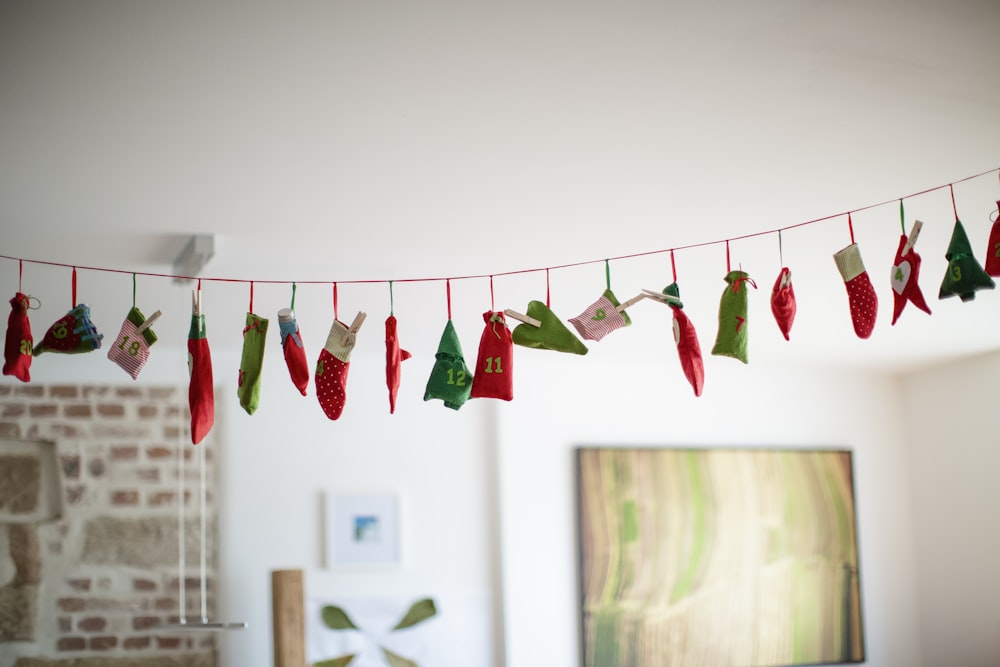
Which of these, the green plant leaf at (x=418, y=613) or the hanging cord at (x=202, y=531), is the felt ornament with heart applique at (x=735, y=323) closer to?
the green plant leaf at (x=418, y=613)

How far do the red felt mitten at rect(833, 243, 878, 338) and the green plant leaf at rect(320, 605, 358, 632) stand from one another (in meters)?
2.68

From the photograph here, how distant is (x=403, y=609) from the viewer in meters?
4.61

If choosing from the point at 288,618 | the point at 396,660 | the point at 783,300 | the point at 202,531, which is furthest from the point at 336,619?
the point at 783,300

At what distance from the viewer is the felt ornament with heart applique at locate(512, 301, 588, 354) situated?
2.82m

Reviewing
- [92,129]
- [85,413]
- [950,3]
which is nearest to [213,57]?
[92,129]

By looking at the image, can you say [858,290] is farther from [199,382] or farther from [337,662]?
[337,662]

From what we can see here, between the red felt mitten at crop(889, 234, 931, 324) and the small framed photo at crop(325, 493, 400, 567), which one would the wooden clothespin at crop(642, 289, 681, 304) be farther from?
the small framed photo at crop(325, 493, 400, 567)

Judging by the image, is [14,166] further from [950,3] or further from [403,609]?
[403,609]

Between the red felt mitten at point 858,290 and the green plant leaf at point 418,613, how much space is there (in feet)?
8.50

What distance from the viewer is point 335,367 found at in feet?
9.18

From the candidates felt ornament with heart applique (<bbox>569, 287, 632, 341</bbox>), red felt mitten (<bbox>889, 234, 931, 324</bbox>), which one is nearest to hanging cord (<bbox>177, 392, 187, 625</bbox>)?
felt ornament with heart applique (<bbox>569, 287, 632, 341</bbox>)

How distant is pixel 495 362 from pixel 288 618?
1.77 meters

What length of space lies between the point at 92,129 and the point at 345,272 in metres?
1.26

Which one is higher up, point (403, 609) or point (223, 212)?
point (223, 212)
